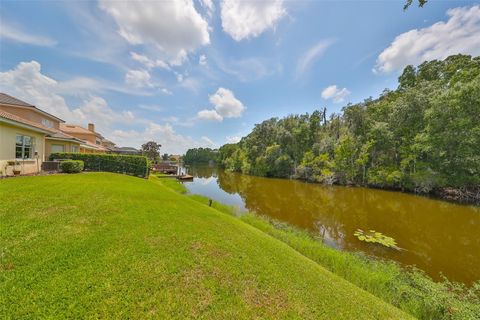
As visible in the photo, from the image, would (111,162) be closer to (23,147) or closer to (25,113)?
(23,147)

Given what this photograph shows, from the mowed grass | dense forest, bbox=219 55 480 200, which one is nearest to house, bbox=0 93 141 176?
the mowed grass

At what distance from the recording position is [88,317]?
119 inches

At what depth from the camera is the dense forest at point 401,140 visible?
2158 centimetres

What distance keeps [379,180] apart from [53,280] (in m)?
34.9

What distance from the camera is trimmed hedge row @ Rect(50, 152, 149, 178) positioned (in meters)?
18.3

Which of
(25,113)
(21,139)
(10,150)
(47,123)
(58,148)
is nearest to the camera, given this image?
(10,150)

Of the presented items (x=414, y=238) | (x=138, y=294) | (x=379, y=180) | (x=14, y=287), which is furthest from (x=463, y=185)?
(x=14, y=287)

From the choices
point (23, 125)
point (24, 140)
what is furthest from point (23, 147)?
point (23, 125)

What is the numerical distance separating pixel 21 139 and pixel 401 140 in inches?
1592

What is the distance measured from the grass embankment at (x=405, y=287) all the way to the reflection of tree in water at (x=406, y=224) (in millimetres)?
1781

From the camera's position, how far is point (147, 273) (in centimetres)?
417

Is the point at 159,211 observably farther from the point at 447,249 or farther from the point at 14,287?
the point at 447,249

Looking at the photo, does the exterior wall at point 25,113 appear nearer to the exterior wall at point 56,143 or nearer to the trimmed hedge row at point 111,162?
the exterior wall at point 56,143

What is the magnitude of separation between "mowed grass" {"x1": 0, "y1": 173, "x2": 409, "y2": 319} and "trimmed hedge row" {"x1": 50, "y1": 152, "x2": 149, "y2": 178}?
42.2 feet
